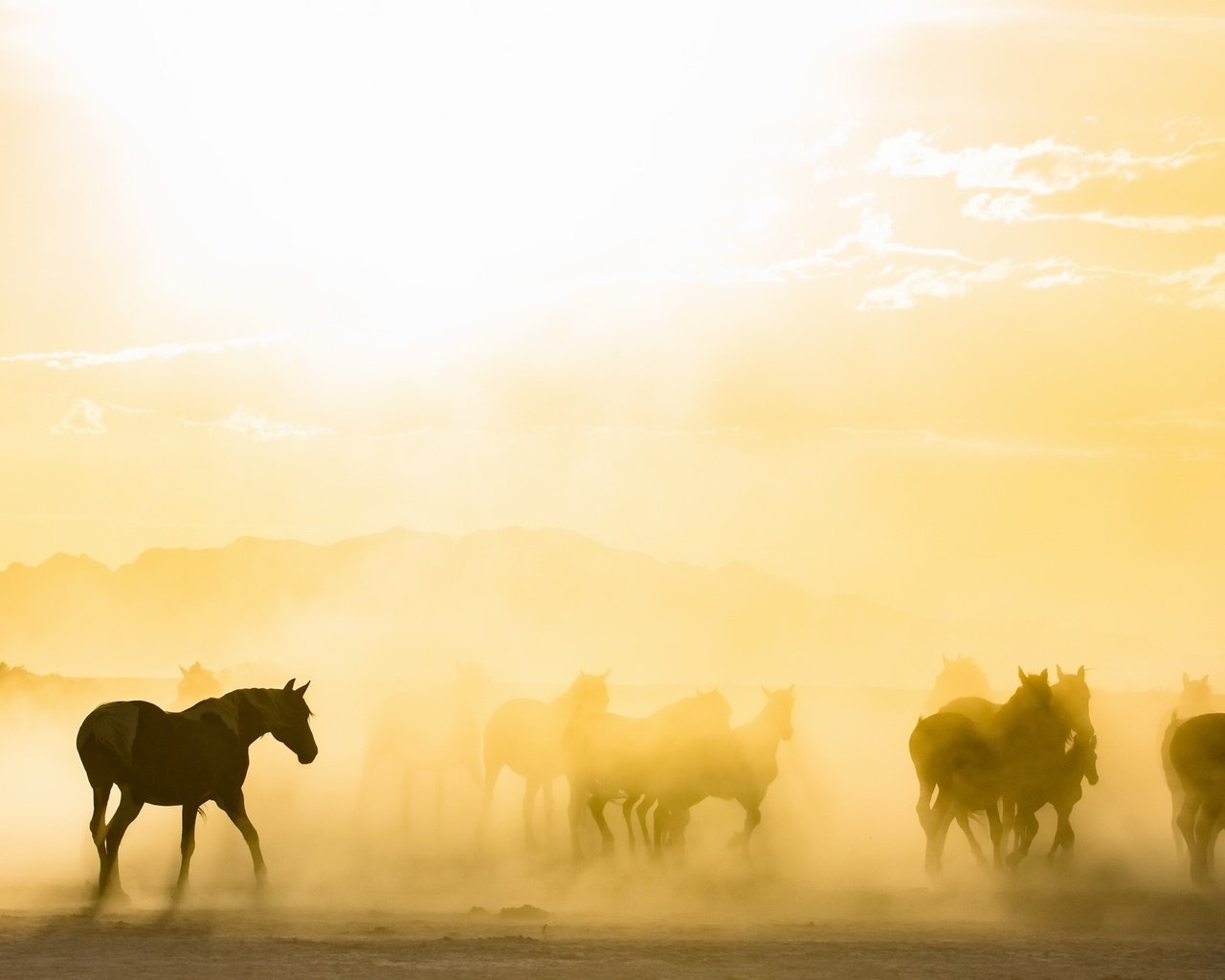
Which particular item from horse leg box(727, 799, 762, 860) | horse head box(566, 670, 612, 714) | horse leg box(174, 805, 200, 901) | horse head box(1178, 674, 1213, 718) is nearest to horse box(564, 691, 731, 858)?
horse head box(566, 670, 612, 714)

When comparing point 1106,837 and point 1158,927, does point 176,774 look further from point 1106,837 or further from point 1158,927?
point 1106,837

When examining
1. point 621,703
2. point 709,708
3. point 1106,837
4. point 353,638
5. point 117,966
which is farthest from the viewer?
point 353,638

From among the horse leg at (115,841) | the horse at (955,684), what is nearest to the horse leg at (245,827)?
the horse leg at (115,841)

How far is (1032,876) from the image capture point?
23656 mm

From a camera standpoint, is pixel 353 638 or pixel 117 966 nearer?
pixel 117 966

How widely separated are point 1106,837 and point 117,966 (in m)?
18.6

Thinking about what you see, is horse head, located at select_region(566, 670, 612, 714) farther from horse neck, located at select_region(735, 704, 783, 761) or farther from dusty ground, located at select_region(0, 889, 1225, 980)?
dusty ground, located at select_region(0, 889, 1225, 980)

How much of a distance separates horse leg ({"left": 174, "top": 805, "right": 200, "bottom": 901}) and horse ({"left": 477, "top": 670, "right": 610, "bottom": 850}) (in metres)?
7.13

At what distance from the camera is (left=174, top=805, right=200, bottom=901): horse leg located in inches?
826

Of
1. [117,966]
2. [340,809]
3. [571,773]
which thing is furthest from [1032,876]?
[340,809]

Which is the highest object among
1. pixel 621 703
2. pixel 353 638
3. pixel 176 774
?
pixel 353 638

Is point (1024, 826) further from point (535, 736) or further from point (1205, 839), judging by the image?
point (535, 736)

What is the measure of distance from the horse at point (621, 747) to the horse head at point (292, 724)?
15.8 feet

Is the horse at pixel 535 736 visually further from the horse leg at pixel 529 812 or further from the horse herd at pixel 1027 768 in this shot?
the horse herd at pixel 1027 768
